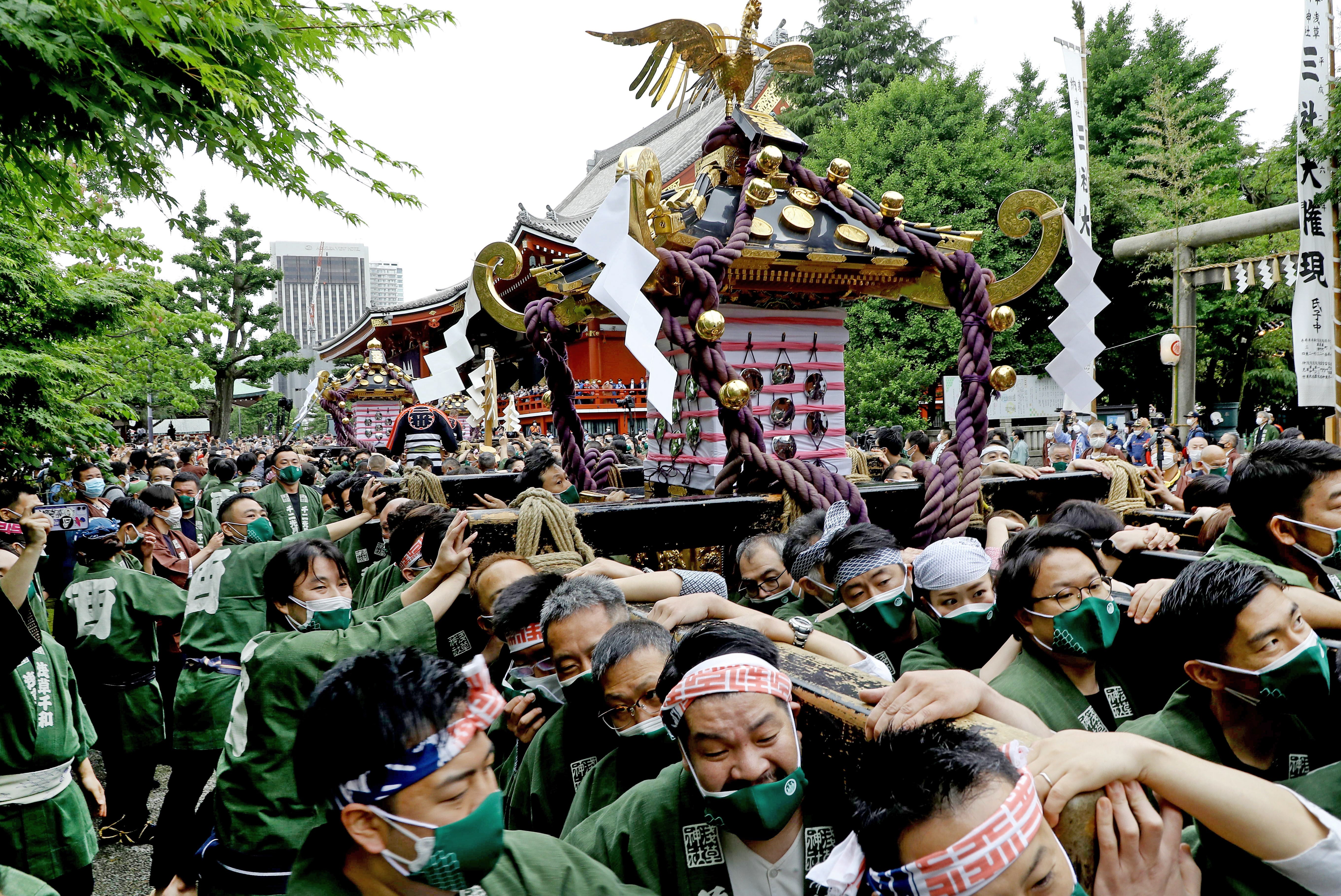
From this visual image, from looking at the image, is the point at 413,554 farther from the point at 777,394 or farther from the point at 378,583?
the point at 777,394

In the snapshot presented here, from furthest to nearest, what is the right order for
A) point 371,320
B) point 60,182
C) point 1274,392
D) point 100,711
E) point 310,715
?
1. point 371,320
2. point 1274,392
3. point 100,711
4. point 60,182
5. point 310,715

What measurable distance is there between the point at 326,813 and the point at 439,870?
312mm

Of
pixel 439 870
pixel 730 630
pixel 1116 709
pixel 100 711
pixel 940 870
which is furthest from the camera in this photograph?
pixel 100 711

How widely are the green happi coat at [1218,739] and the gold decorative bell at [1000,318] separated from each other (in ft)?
9.19

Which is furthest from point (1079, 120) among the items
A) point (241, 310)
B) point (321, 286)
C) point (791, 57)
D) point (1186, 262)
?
point (321, 286)

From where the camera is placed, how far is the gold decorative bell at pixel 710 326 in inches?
149

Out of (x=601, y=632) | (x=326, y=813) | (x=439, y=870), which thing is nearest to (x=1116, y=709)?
(x=601, y=632)

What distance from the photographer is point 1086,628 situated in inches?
102

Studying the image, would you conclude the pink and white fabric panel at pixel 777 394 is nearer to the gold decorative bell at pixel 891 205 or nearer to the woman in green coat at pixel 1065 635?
the gold decorative bell at pixel 891 205

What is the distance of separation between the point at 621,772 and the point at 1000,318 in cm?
Answer: 341

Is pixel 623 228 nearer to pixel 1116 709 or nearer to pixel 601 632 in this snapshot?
pixel 601 632

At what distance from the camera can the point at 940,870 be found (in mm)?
1469

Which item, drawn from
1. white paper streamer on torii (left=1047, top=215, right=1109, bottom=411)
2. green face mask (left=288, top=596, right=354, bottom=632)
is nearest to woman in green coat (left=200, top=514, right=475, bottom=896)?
green face mask (left=288, top=596, right=354, bottom=632)

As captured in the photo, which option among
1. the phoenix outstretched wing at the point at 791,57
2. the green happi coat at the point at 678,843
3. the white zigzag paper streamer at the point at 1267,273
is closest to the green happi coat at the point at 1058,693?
the green happi coat at the point at 678,843
